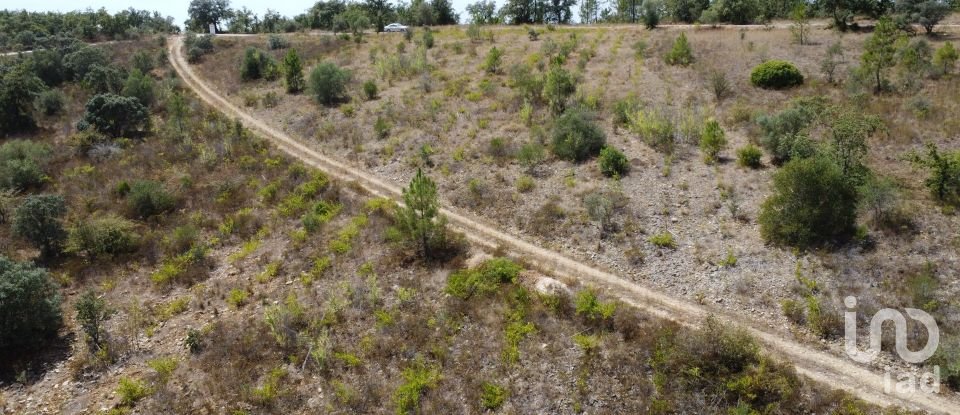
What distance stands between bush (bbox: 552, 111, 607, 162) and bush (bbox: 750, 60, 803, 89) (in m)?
13.3

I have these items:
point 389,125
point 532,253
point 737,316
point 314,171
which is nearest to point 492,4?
point 389,125

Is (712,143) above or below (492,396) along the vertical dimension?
above

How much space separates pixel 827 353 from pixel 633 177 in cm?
1182

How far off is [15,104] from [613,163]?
134ft

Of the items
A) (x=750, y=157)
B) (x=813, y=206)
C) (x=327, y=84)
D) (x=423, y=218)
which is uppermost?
(x=327, y=84)

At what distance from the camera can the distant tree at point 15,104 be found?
38.0m

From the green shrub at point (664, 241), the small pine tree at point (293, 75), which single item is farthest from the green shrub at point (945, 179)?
the small pine tree at point (293, 75)

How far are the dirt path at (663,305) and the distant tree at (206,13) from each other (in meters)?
64.0

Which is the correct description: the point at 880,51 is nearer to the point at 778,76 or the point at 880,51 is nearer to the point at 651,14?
the point at 778,76

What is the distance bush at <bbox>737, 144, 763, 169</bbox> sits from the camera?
83.8 feet

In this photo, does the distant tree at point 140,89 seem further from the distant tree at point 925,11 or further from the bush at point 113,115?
the distant tree at point 925,11

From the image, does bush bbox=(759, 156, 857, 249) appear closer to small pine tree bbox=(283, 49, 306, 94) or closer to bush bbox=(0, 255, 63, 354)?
bush bbox=(0, 255, 63, 354)

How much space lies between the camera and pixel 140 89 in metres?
41.1

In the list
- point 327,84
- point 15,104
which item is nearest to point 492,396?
point 327,84
